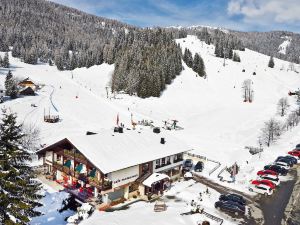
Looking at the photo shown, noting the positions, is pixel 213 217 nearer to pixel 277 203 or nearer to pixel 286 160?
pixel 277 203

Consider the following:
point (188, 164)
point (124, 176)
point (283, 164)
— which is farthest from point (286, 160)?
point (124, 176)

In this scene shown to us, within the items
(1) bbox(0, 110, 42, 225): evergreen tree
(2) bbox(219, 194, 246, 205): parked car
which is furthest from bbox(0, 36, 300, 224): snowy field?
(1) bbox(0, 110, 42, 225): evergreen tree

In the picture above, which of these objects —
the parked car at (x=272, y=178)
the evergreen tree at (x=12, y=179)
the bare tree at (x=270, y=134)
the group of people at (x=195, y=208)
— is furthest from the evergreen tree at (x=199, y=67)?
the evergreen tree at (x=12, y=179)

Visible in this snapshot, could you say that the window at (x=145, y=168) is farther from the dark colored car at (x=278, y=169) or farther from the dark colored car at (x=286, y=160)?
the dark colored car at (x=286, y=160)

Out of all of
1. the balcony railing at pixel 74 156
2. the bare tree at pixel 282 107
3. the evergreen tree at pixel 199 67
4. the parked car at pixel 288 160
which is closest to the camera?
the balcony railing at pixel 74 156

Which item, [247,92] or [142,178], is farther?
[247,92]

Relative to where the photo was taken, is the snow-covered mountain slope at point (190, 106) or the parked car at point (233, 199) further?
the snow-covered mountain slope at point (190, 106)

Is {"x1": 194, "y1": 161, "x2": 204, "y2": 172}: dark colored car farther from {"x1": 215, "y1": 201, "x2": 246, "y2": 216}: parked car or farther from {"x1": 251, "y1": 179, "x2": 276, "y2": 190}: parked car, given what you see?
{"x1": 215, "y1": 201, "x2": 246, "y2": 216}: parked car
